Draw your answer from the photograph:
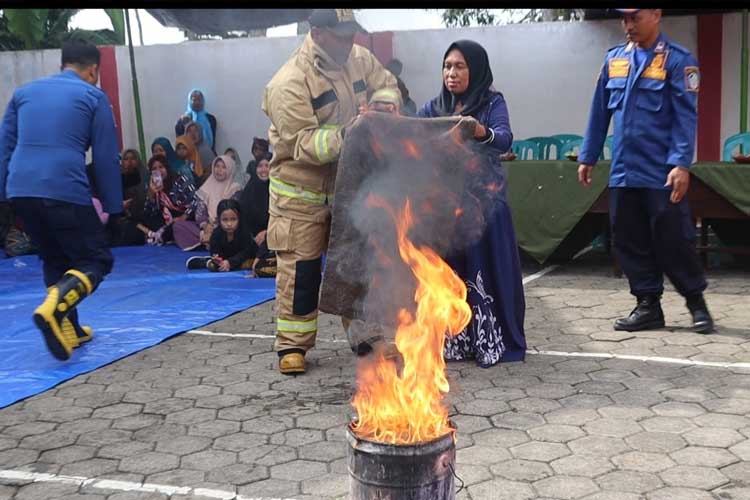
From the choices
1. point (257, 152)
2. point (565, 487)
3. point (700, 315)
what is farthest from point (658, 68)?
point (257, 152)

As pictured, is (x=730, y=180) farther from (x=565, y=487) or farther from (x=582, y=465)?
(x=565, y=487)

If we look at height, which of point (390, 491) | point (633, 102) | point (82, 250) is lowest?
point (390, 491)

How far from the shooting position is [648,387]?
4.38m

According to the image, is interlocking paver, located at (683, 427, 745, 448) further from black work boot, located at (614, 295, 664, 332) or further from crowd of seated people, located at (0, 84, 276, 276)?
crowd of seated people, located at (0, 84, 276, 276)

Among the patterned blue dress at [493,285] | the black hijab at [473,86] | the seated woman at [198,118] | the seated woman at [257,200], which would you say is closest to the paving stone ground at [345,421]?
the patterned blue dress at [493,285]

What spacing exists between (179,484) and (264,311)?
3.43m

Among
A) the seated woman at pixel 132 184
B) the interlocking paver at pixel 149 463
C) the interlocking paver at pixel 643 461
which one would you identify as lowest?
the interlocking paver at pixel 149 463

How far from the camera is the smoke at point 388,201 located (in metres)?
3.65

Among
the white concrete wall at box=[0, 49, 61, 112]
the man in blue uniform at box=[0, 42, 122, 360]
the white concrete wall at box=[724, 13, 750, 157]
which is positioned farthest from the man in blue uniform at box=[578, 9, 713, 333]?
the white concrete wall at box=[0, 49, 61, 112]

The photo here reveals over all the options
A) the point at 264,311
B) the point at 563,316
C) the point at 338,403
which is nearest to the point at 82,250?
the point at 264,311

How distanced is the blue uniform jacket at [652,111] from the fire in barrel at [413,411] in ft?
8.31

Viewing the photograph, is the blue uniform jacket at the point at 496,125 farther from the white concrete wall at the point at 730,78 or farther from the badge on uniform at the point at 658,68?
the white concrete wall at the point at 730,78

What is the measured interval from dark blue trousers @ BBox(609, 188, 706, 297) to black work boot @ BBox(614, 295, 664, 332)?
0.07 m

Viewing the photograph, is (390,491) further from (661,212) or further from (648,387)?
(661,212)
